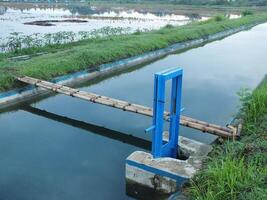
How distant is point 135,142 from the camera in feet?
25.0

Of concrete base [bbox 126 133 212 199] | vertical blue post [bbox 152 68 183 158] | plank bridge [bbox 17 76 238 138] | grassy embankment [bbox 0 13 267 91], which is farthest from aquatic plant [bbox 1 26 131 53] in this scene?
concrete base [bbox 126 133 212 199]

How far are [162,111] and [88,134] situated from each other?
305 centimetres

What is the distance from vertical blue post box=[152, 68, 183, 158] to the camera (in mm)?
5273

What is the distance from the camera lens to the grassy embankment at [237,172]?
14.3 feet

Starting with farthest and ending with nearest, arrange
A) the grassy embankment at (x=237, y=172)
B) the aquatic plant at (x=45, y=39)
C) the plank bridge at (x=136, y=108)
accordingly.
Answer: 1. the aquatic plant at (x=45, y=39)
2. the plank bridge at (x=136, y=108)
3. the grassy embankment at (x=237, y=172)

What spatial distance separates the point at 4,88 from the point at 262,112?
7.00 meters

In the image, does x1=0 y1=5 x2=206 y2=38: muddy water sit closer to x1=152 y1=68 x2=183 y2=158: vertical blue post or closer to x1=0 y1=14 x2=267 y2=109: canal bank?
x1=0 y1=14 x2=267 y2=109: canal bank

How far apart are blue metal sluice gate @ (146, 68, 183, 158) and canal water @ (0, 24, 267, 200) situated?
954 mm

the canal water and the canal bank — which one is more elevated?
the canal bank

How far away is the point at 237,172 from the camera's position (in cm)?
456

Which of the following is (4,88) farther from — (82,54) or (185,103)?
(185,103)

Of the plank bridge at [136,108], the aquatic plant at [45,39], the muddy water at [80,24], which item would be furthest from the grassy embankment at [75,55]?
the muddy water at [80,24]

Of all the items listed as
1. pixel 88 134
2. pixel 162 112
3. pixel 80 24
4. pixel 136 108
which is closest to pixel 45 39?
pixel 88 134

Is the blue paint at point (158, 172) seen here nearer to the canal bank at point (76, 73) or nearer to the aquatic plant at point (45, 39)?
the canal bank at point (76, 73)
